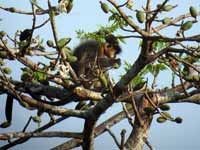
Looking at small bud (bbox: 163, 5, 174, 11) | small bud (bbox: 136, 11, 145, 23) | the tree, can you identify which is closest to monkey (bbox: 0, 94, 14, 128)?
the tree

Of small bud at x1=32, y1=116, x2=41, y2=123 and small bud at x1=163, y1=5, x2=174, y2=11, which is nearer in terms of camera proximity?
small bud at x1=163, y1=5, x2=174, y2=11

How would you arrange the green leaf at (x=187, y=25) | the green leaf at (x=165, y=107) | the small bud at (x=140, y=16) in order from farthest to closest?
the green leaf at (x=165, y=107), the green leaf at (x=187, y=25), the small bud at (x=140, y=16)

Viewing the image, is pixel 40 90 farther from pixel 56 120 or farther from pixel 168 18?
pixel 168 18

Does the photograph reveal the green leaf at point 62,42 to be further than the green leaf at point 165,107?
No

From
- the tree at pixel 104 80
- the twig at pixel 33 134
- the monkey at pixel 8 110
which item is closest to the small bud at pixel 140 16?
the tree at pixel 104 80

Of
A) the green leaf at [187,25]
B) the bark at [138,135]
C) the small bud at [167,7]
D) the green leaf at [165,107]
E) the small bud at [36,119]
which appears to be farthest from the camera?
the bark at [138,135]

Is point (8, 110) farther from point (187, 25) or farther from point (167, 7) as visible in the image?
point (187, 25)

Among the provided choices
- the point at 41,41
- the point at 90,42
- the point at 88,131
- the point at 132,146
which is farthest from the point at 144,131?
the point at 90,42

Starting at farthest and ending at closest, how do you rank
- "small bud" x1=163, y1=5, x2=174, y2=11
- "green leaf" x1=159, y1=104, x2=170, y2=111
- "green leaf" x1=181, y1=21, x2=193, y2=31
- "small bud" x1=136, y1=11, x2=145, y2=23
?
"green leaf" x1=159, y1=104, x2=170, y2=111 → "small bud" x1=163, y1=5, x2=174, y2=11 → "green leaf" x1=181, y1=21, x2=193, y2=31 → "small bud" x1=136, y1=11, x2=145, y2=23

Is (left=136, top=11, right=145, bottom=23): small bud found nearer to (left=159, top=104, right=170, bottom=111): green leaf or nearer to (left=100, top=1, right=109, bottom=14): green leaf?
(left=100, top=1, right=109, bottom=14): green leaf

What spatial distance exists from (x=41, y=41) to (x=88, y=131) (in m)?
1.18

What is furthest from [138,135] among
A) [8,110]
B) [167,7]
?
[167,7]

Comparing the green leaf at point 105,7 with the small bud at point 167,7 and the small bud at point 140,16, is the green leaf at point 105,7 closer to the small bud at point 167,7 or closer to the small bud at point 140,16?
the small bud at point 140,16

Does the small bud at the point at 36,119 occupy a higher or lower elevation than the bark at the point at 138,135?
higher
